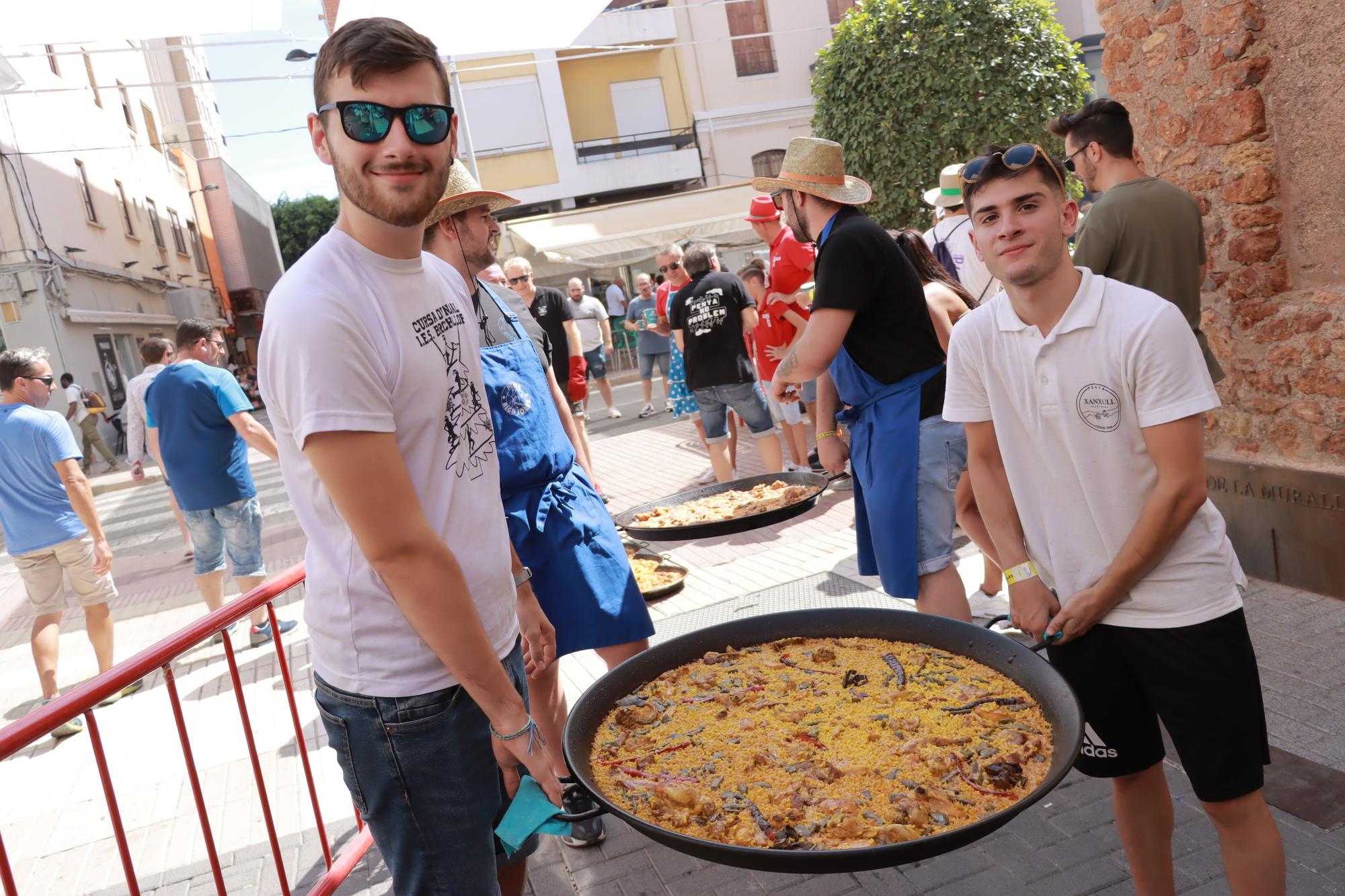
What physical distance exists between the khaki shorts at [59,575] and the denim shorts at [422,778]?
17.3 feet

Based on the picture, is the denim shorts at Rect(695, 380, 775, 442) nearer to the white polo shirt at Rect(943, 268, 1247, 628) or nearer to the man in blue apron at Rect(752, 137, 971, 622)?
the man in blue apron at Rect(752, 137, 971, 622)

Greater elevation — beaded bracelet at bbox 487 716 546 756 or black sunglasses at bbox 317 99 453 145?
Answer: black sunglasses at bbox 317 99 453 145

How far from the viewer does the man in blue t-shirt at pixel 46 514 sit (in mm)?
6070

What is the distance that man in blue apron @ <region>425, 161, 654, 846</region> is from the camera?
2939 mm

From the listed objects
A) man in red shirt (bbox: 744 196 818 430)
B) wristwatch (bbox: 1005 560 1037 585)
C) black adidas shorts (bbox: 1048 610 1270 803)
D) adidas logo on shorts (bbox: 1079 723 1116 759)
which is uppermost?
man in red shirt (bbox: 744 196 818 430)

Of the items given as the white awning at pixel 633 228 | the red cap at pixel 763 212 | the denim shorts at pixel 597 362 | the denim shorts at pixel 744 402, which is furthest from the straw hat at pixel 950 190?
the white awning at pixel 633 228

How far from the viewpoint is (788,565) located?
6.46 meters

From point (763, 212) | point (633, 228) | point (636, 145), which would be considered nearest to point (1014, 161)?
point (763, 212)

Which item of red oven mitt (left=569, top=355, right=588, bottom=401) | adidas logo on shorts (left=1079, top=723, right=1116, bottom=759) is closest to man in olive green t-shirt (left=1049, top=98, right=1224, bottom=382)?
adidas logo on shorts (left=1079, top=723, right=1116, bottom=759)

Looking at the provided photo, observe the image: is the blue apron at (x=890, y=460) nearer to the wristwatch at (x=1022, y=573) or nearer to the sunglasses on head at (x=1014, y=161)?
the wristwatch at (x=1022, y=573)

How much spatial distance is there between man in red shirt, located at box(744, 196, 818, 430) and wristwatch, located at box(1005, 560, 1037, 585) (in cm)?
426

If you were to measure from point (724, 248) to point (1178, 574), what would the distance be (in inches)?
944

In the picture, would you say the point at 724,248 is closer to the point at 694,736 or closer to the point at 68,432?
the point at 68,432

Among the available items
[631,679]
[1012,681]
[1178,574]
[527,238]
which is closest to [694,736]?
[631,679]
